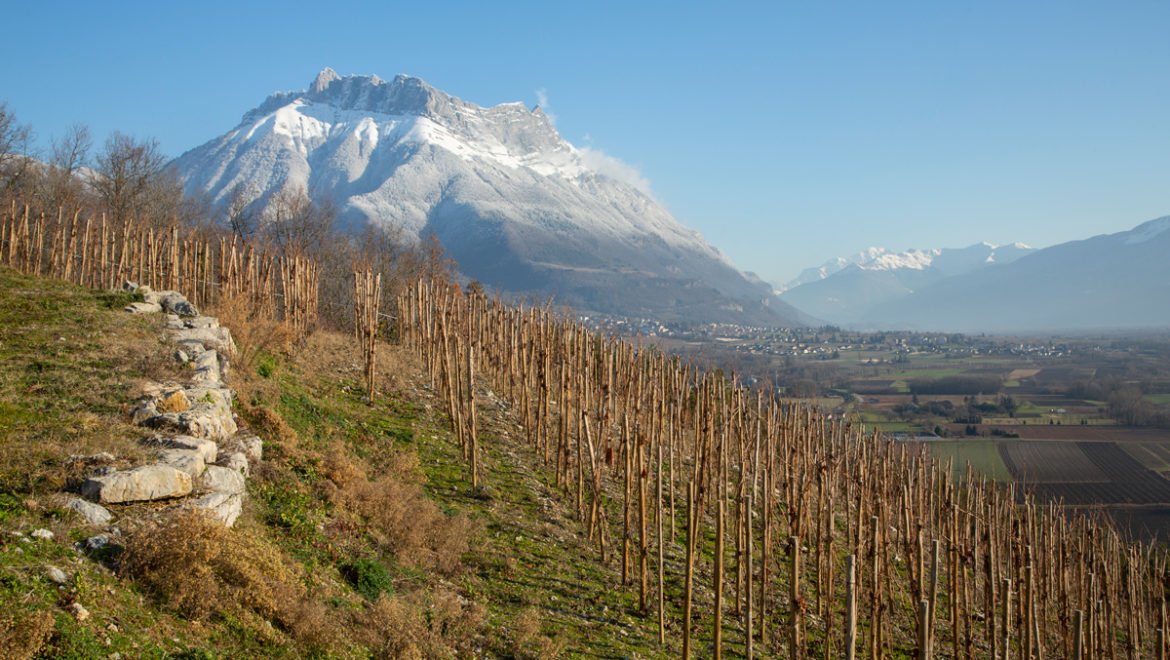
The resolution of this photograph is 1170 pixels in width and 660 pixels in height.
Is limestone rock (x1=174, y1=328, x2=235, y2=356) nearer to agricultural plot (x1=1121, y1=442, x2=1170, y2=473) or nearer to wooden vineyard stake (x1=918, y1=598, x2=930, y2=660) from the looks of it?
wooden vineyard stake (x1=918, y1=598, x2=930, y2=660)

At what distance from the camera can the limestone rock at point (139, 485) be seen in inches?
330

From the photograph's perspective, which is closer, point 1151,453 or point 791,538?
point 791,538

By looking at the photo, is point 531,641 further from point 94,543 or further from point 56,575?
point 56,575

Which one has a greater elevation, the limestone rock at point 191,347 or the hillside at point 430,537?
the limestone rock at point 191,347

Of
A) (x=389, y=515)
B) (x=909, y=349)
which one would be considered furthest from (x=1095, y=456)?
(x=909, y=349)

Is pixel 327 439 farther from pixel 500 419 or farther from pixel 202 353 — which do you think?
pixel 500 419

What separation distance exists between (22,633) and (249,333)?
47.3ft

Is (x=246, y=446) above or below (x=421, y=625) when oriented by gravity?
above

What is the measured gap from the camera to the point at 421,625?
32.2 feet

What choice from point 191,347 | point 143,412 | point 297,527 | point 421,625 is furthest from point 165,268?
point 421,625

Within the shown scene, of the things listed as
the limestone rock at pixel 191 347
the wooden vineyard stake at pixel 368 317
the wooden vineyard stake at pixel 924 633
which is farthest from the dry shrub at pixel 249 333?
the wooden vineyard stake at pixel 924 633

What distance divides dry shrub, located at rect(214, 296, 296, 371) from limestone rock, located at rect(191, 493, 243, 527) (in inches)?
323

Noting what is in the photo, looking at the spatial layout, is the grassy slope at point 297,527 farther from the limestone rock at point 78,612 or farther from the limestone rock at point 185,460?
the limestone rock at point 185,460

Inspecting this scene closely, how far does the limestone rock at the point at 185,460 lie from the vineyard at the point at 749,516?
6323 mm
